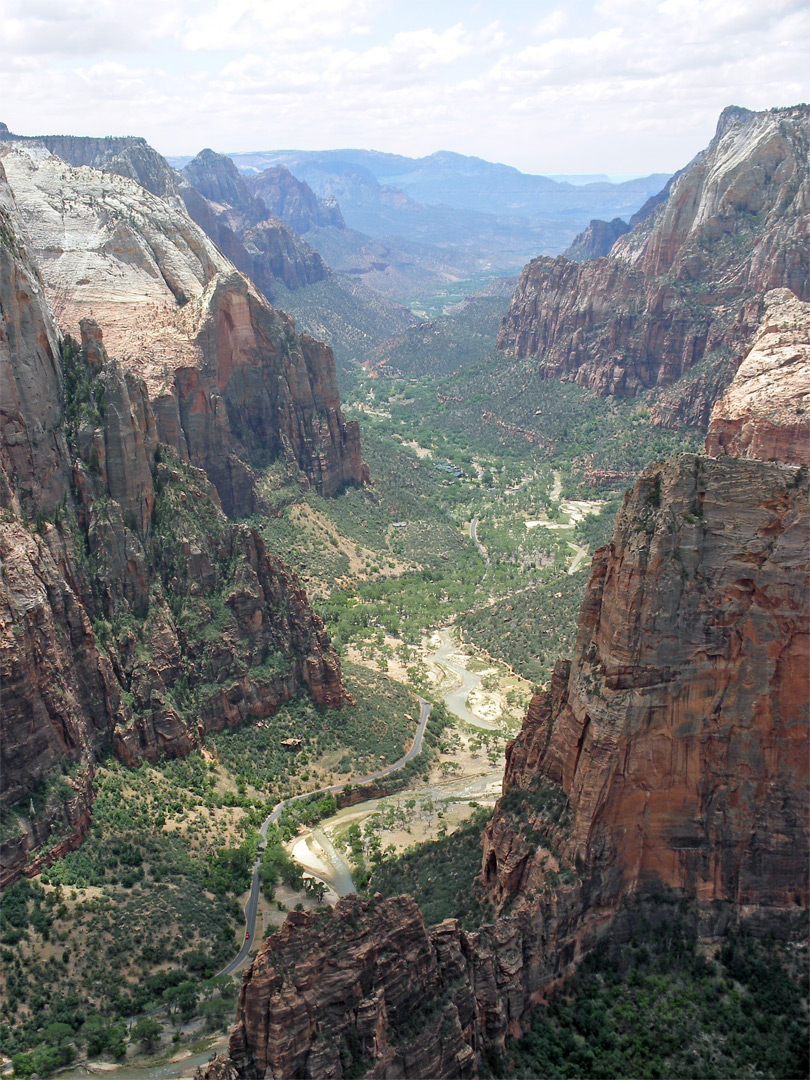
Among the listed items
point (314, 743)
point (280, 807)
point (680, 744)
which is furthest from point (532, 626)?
point (680, 744)

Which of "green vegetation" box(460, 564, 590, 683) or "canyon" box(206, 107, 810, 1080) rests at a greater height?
"canyon" box(206, 107, 810, 1080)

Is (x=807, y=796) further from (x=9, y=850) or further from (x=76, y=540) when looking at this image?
(x=76, y=540)

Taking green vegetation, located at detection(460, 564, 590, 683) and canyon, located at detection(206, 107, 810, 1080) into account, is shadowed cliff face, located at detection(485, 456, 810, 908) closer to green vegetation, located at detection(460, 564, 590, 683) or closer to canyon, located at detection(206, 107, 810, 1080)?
canyon, located at detection(206, 107, 810, 1080)

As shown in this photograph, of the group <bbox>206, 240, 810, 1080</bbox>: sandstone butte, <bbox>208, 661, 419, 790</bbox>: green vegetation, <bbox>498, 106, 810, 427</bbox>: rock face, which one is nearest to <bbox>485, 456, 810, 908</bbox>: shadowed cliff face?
<bbox>206, 240, 810, 1080</bbox>: sandstone butte

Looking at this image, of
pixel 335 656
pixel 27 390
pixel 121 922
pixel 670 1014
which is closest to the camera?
pixel 670 1014

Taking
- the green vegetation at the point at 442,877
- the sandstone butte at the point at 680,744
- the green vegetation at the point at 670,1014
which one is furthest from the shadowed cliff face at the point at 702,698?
the green vegetation at the point at 442,877

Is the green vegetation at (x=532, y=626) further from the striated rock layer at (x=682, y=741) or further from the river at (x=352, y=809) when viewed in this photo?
the striated rock layer at (x=682, y=741)

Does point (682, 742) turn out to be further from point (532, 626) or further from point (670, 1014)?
point (532, 626)
